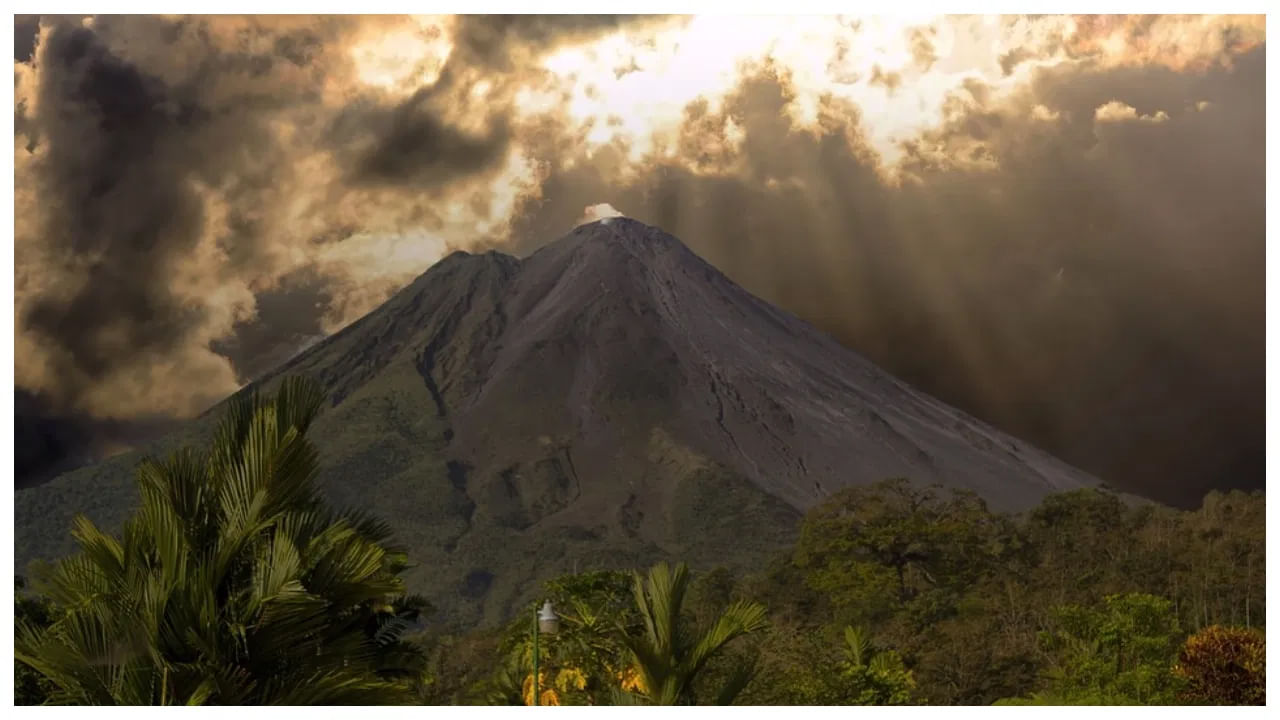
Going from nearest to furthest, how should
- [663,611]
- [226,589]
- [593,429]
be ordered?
[226,589]
[663,611]
[593,429]

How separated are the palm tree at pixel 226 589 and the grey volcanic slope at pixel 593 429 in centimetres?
8186

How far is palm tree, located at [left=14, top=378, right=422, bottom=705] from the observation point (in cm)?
496

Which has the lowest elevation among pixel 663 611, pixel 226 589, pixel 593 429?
pixel 226 589

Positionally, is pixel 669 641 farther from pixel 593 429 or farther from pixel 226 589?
pixel 593 429

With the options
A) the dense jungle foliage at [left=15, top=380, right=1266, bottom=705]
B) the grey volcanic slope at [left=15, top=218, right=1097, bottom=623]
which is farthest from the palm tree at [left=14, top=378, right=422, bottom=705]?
the grey volcanic slope at [left=15, top=218, right=1097, bottom=623]

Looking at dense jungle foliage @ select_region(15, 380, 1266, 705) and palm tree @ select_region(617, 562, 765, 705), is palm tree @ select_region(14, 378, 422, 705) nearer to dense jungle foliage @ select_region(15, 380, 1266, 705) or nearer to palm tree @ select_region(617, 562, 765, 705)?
dense jungle foliage @ select_region(15, 380, 1266, 705)

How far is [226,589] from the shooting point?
201 inches

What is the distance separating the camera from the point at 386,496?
109 m

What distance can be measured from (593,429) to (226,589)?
105m

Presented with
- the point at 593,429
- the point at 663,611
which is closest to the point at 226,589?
the point at 663,611

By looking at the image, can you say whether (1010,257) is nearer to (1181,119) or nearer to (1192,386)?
(1192,386)

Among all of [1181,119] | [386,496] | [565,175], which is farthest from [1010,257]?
[386,496]

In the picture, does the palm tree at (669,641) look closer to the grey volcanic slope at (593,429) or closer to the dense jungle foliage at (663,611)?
the dense jungle foliage at (663,611)

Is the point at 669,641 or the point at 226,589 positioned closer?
the point at 226,589
